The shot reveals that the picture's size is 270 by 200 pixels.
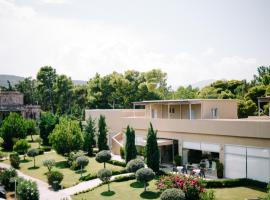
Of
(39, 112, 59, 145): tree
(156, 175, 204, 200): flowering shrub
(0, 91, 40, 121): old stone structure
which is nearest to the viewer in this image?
(156, 175, 204, 200): flowering shrub

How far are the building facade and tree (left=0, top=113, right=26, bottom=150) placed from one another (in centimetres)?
1666

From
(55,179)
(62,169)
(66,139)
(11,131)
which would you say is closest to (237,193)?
(55,179)

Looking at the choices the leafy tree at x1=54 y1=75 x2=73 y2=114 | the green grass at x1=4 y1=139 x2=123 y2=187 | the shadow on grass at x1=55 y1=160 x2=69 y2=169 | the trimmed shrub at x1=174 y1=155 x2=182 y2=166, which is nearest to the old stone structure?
the leafy tree at x1=54 y1=75 x2=73 y2=114

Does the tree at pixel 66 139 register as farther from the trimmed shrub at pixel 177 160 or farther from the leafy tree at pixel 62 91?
the leafy tree at pixel 62 91

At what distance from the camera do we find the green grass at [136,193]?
23688 mm

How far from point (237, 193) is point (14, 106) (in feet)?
204

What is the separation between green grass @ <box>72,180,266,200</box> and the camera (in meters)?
23.7

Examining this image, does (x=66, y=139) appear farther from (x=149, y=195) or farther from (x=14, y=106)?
(x=14, y=106)

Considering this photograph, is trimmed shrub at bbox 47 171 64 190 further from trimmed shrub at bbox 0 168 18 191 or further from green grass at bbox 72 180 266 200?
green grass at bbox 72 180 266 200

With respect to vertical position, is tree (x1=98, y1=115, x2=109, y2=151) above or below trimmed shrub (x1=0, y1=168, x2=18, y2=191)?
above

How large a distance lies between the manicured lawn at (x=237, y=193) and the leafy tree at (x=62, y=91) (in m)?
57.2

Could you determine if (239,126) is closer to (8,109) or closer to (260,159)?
(260,159)

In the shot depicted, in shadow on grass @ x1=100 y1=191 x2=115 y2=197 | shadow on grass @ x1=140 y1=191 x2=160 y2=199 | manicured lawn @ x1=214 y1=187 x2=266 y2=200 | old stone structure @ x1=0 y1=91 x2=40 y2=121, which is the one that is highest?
old stone structure @ x1=0 y1=91 x2=40 y2=121

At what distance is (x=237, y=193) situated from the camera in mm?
24172
